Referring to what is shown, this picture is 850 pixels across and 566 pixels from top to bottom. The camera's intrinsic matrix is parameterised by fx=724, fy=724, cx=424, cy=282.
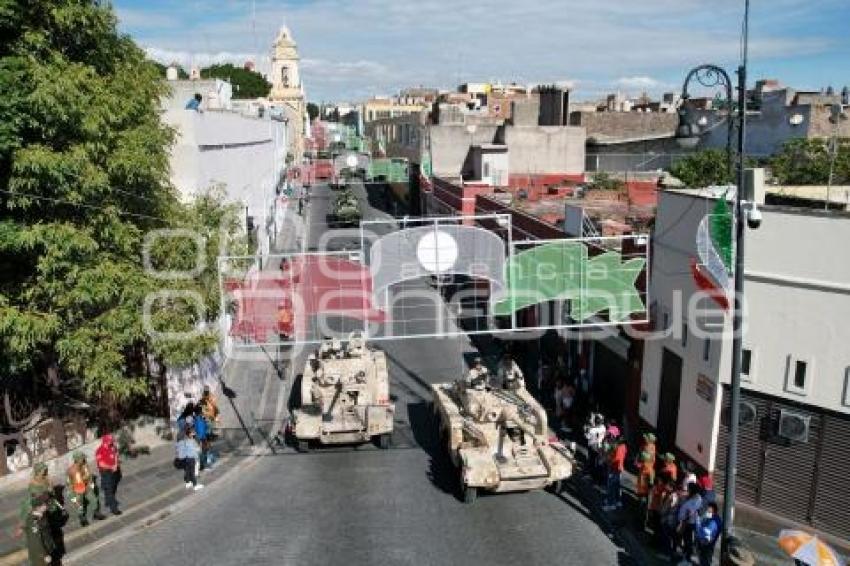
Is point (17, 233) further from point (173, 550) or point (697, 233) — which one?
point (697, 233)

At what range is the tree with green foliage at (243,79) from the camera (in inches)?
3765

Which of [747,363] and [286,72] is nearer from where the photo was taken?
[747,363]

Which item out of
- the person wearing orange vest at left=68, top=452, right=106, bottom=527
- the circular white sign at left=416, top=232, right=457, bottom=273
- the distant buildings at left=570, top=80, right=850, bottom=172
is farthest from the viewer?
the distant buildings at left=570, top=80, right=850, bottom=172

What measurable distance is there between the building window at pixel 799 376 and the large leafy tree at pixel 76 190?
11289mm

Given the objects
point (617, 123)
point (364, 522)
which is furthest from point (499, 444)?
point (617, 123)

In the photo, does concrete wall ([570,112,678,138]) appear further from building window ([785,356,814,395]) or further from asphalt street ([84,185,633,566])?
building window ([785,356,814,395])

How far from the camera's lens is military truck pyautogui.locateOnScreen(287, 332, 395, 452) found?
16.3 metres

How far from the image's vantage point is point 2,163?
1234 centimetres

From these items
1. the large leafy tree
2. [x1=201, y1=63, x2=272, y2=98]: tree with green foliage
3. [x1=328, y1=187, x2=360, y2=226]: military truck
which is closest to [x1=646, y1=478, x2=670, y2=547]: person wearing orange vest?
the large leafy tree

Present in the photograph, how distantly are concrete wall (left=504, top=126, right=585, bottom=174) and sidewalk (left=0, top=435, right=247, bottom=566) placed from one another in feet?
100

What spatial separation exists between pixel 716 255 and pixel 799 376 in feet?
8.23

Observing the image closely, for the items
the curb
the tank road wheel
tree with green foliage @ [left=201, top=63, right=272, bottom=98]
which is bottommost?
the curb

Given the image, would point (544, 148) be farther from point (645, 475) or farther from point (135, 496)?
point (135, 496)

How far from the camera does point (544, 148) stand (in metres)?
43.6
